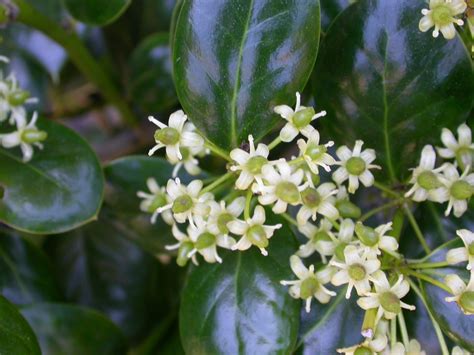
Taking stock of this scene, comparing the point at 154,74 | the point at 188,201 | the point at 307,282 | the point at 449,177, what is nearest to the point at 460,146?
the point at 449,177

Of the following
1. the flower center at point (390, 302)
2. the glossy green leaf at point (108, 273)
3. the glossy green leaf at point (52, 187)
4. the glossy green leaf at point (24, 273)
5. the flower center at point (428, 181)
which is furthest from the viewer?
the glossy green leaf at point (108, 273)

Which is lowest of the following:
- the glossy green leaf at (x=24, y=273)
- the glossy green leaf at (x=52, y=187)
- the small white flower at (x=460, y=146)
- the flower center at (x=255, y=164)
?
the glossy green leaf at (x=24, y=273)

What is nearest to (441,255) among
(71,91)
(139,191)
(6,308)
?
(139,191)

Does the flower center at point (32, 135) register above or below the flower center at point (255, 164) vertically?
below

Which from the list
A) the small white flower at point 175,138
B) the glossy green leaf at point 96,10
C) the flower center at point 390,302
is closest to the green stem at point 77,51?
the glossy green leaf at point 96,10

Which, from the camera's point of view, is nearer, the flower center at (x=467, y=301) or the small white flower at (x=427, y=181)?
the flower center at (x=467, y=301)

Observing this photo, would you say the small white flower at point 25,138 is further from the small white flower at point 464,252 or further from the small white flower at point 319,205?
the small white flower at point 464,252

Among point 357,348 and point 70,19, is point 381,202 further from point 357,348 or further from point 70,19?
point 70,19
